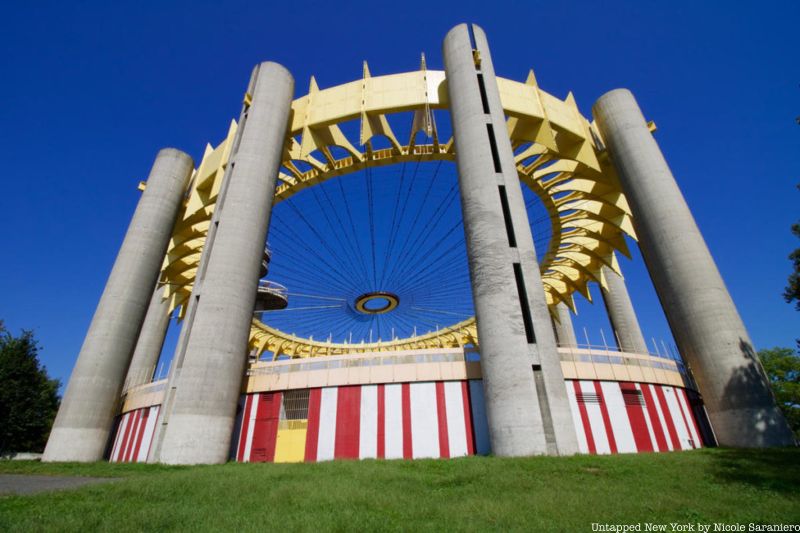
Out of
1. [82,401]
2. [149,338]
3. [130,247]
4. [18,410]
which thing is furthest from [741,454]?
[18,410]

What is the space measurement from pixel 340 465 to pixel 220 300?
13.8 meters

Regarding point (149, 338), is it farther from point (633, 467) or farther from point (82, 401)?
point (633, 467)

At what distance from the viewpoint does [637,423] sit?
23.5m

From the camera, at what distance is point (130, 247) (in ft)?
113

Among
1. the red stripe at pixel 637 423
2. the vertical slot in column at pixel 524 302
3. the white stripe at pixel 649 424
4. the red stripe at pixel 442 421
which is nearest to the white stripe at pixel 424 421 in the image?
the red stripe at pixel 442 421

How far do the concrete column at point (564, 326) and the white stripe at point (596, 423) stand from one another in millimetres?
32129

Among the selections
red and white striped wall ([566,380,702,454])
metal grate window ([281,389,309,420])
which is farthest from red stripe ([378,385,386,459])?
red and white striped wall ([566,380,702,454])

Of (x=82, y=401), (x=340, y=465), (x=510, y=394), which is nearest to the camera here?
(x=340, y=465)

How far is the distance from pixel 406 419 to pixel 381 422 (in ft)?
4.80

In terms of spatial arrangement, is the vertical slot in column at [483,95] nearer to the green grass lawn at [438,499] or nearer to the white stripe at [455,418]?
the white stripe at [455,418]

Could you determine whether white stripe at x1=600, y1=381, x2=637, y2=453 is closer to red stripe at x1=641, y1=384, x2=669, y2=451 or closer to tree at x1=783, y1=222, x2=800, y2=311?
red stripe at x1=641, y1=384, x2=669, y2=451

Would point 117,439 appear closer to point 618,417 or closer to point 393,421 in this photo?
point 393,421

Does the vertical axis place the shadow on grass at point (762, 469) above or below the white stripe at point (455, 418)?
below

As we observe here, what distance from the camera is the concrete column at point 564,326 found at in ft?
180
